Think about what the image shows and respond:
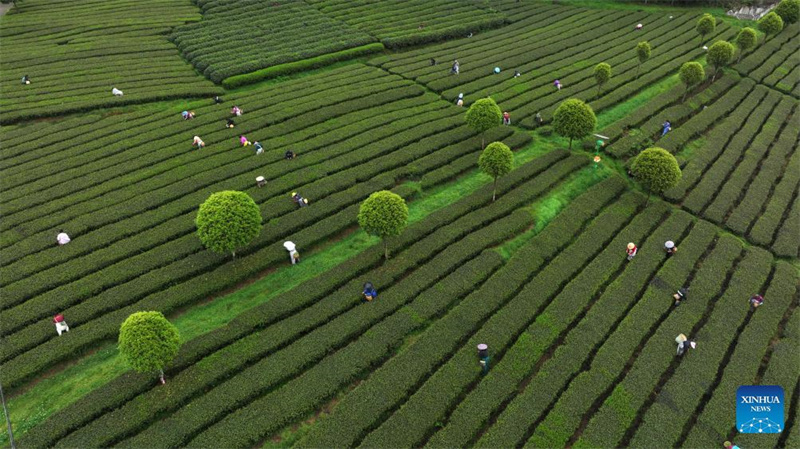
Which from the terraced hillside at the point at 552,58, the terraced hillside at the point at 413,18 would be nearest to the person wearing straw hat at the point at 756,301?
the terraced hillside at the point at 552,58

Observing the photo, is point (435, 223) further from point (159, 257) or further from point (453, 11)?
point (453, 11)

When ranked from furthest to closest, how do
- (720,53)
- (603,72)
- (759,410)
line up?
(720,53)
(603,72)
(759,410)

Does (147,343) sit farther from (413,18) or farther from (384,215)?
(413,18)

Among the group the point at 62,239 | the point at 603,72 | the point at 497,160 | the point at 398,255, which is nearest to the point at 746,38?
the point at 603,72

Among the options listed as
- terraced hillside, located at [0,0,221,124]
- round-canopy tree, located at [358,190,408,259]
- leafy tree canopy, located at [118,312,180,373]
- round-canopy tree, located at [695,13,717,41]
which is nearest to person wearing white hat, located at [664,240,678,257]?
round-canopy tree, located at [358,190,408,259]

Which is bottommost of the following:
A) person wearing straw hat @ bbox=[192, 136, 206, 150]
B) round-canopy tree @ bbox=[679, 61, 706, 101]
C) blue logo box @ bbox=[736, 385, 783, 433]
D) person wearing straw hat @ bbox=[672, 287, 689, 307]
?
blue logo box @ bbox=[736, 385, 783, 433]

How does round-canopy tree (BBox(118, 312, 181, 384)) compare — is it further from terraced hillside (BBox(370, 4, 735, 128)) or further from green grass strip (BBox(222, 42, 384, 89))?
green grass strip (BBox(222, 42, 384, 89))
